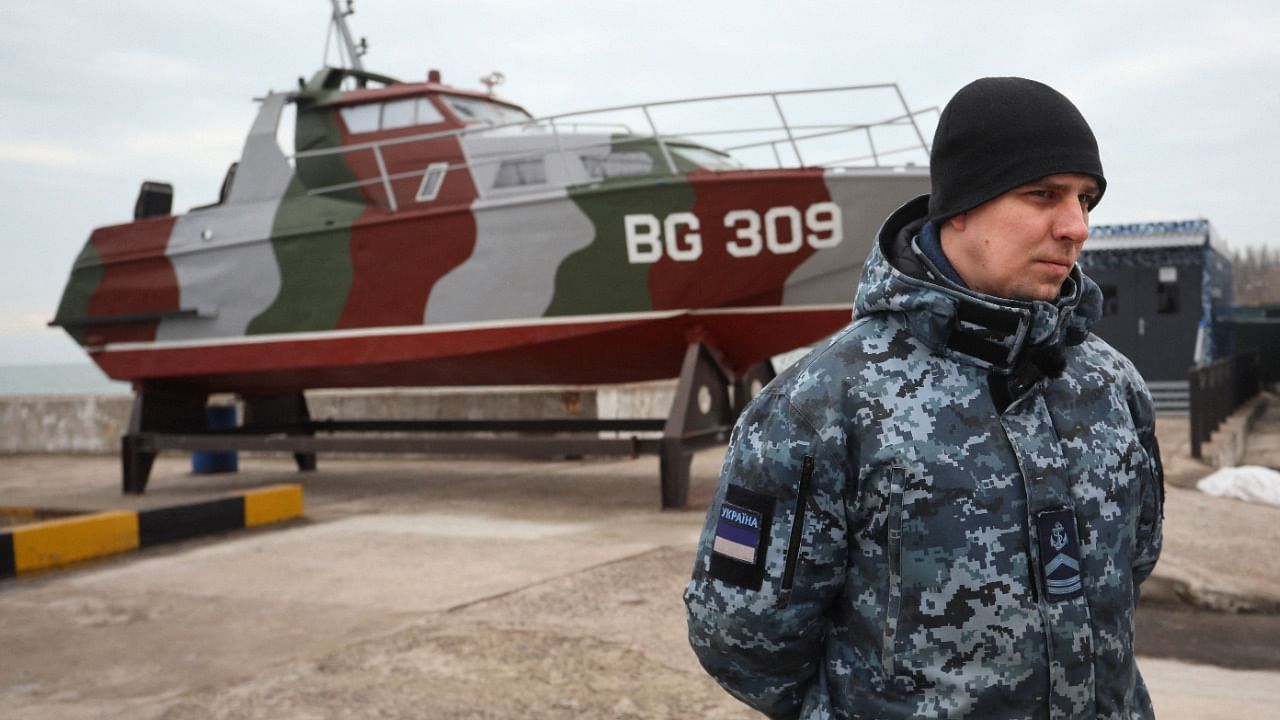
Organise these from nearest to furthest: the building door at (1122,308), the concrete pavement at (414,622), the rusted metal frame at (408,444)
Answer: the concrete pavement at (414,622) < the rusted metal frame at (408,444) < the building door at (1122,308)

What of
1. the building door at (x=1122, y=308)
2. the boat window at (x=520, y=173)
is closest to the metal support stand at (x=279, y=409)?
the boat window at (x=520, y=173)

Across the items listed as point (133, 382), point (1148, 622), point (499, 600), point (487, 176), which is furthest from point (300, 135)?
point (1148, 622)

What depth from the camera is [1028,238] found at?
1358 mm

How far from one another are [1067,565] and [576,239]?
6106 mm

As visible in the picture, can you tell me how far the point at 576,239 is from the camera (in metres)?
7.25

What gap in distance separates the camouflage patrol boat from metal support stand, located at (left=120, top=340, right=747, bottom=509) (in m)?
0.28

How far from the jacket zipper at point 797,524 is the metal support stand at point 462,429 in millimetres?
5175

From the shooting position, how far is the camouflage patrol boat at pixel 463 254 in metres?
7.04

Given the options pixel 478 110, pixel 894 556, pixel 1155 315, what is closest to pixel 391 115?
pixel 478 110

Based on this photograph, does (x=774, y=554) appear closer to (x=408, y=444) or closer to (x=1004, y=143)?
(x=1004, y=143)

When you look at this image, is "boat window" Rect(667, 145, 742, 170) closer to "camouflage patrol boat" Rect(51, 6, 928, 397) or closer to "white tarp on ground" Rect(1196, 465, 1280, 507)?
"camouflage patrol boat" Rect(51, 6, 928, 397)

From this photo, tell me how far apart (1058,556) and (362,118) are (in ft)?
26.3

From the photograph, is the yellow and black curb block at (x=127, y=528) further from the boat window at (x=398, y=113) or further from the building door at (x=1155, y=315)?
→ the building door at (x=1155, y=315)

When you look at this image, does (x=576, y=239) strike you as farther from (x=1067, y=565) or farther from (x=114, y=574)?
(x=1067, y=565)
